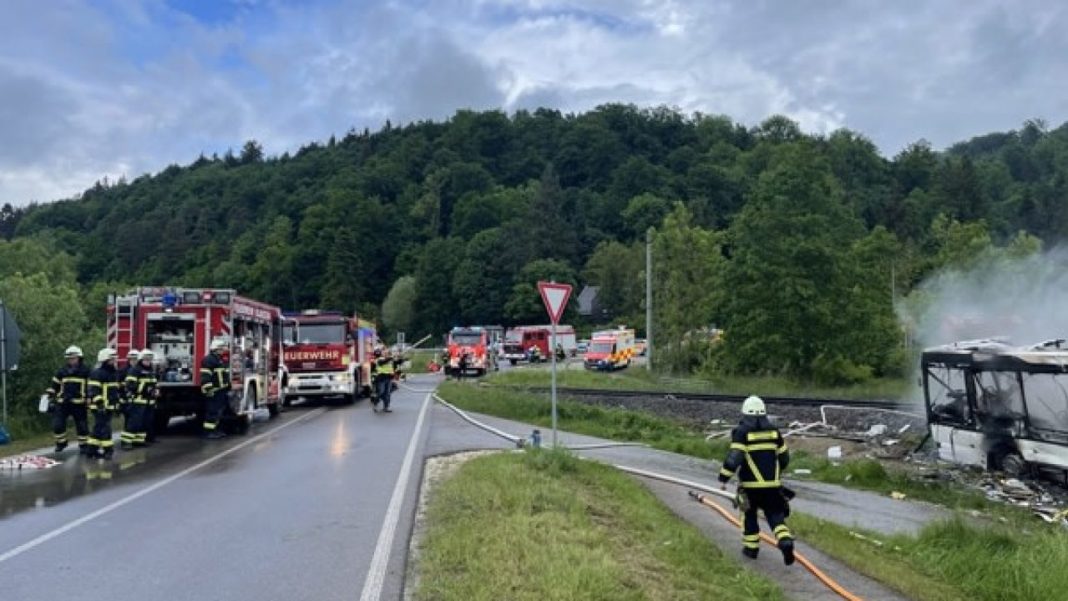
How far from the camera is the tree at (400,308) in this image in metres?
117

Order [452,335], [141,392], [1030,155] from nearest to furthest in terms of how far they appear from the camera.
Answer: [141,392] < [452,335] < [1030,155]

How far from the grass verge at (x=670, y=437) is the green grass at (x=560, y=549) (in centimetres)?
Answer: 603

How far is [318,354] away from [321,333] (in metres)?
0.74

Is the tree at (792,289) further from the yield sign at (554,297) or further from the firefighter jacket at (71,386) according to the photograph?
the firefighter jacket at (71,386)

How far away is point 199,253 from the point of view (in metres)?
142

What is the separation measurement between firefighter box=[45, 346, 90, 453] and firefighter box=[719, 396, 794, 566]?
37.5 ft

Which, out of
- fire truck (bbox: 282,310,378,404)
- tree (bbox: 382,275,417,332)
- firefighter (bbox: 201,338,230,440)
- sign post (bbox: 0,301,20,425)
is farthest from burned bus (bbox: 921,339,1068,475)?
tree (bbox: 382,275,417,332)

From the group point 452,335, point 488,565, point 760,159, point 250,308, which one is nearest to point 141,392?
point 250,308

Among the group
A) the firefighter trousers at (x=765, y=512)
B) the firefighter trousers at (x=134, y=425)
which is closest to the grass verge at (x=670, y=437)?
the firefighter trousers at (x=765, y=512)

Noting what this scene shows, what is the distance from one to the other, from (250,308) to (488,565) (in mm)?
15387

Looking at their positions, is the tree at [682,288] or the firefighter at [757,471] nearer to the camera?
the firefighter at [757,471]

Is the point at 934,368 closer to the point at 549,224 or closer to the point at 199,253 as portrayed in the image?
the point at 549,224

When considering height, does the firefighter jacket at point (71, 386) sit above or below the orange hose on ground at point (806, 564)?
above

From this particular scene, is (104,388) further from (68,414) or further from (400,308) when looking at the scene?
(400,308)
